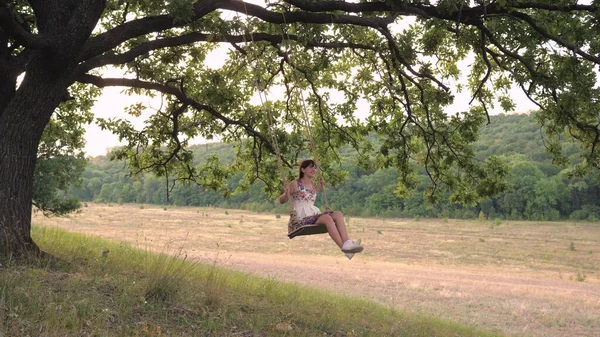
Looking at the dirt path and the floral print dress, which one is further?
the dirt path

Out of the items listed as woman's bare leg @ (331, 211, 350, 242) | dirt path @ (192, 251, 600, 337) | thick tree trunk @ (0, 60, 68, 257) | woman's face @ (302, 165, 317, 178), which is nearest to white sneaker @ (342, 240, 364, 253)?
woman's bare leg @ (331, 211, 350, 242)

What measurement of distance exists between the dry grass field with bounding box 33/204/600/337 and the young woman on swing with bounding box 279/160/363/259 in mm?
1974

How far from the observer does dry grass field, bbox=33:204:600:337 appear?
19.2 m

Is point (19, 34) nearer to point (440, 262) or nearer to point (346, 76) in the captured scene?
point (346, 76)

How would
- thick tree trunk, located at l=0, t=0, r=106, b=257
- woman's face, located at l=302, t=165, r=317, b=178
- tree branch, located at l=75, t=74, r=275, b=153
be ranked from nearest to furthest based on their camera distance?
thick tree trunk, located at l=0, t=0, r=106, b=257
woman's face, located at l=302, t=165, r=317, b=178
tree branch, located at l=75, t=74, r=275, b=153

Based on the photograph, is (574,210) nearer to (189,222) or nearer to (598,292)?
(189,222)

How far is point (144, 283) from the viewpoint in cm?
833

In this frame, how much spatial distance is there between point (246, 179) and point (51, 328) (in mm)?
9054

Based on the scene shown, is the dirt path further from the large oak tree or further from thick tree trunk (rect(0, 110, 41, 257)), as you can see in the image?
thick tree trunk (rect(0, 110, 41, 257))

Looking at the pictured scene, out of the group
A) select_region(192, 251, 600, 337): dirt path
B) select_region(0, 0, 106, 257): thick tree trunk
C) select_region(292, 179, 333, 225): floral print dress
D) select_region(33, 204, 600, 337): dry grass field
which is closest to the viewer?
select_region(0, 0, 106, 257): thick tree trunk

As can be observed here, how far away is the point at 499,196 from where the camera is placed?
2908 inches

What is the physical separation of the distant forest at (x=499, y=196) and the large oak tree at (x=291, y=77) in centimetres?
5806

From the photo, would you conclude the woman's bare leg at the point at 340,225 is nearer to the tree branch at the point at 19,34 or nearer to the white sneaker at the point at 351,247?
the white sneaker at the point at 351,247

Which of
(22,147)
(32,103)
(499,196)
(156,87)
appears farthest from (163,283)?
(499,196)
